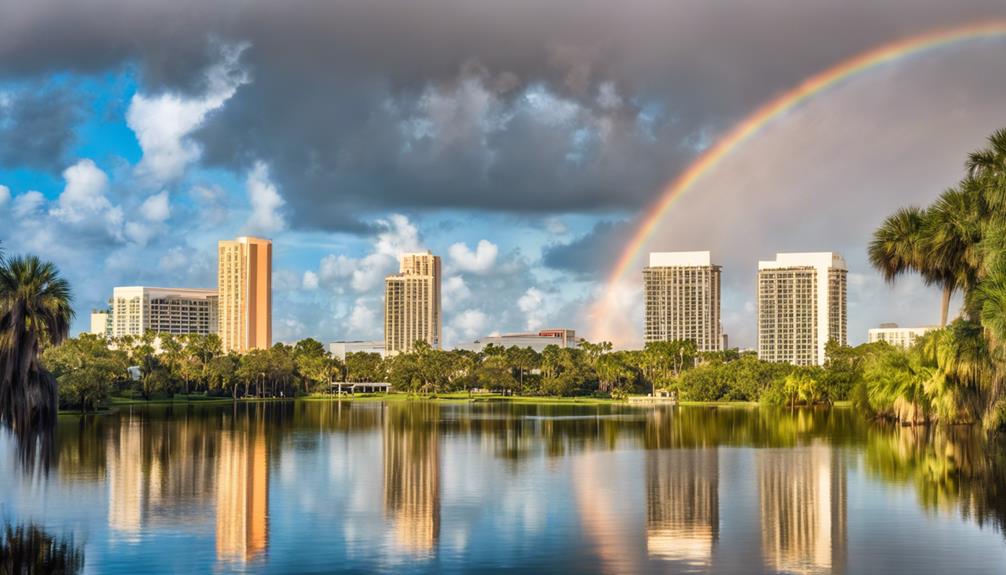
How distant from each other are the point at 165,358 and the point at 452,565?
15991 centimetres

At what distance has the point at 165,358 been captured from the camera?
176750 mm

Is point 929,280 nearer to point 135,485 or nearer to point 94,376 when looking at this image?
point 135,485

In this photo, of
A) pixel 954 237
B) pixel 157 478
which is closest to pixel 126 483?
pixel 157 478

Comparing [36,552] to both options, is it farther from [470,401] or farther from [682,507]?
[470,401]

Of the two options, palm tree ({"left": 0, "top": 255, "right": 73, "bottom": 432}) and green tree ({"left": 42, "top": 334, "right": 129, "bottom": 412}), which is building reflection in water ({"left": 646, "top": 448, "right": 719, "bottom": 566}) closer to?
palm tree ({"left": 0, "top": 255, "right": 73, "bottom": 432})

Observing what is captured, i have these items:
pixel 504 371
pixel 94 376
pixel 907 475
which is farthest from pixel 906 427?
pixel 504 371

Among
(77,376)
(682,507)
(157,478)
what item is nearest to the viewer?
(682,507)

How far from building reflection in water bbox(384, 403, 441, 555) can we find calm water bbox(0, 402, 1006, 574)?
0.14 meters

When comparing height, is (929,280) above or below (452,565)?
above

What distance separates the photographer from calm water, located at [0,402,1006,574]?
89.2 ft

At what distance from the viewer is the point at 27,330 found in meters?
63.2

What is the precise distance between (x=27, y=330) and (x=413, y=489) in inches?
1297

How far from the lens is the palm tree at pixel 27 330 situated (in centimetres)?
5981

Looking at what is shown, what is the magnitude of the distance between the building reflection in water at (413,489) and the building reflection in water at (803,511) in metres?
9.30
